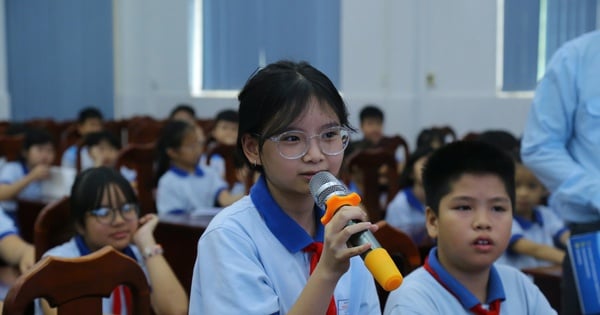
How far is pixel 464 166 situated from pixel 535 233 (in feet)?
5.25

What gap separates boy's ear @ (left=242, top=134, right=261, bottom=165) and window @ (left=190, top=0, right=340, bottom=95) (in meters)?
8.07

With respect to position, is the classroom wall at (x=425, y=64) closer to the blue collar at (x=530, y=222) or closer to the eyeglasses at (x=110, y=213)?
the blue collar at (x=530, y=222)

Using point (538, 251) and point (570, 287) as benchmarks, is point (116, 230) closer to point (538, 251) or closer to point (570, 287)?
point (570, 287)

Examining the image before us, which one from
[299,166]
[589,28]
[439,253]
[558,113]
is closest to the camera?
[299,166]

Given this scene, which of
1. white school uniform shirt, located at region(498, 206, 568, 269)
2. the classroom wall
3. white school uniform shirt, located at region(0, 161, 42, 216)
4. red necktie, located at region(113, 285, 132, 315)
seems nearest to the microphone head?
red necktie, located at region(113, 285, 132, 315)

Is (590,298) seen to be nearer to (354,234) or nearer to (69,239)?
(354,234)

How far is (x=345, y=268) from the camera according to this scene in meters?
1.12

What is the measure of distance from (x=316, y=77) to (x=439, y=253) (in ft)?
2.14

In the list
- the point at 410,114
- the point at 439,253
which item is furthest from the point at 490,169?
the point at 410,114

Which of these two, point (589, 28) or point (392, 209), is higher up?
point (589, 28)

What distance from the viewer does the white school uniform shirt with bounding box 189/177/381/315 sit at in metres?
1.22

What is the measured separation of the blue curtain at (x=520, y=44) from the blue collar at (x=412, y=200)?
14.3 ft

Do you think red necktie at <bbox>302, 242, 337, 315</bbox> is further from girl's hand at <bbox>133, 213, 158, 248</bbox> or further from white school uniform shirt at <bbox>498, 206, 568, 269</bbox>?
white school uniform shirt at <bbox>498, 206, 568, 269</bbox>

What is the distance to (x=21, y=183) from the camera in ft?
15.2
